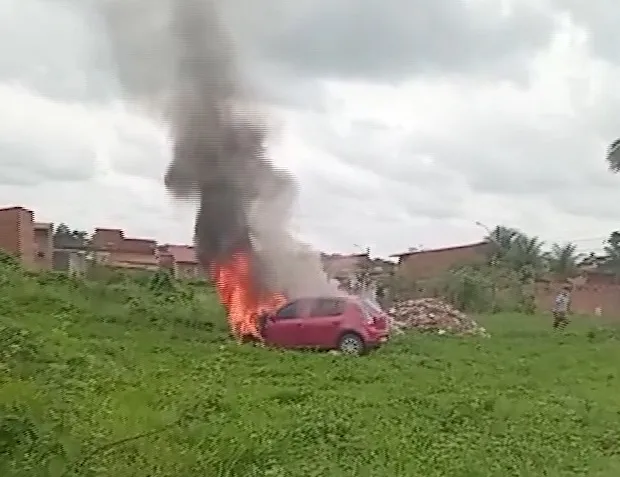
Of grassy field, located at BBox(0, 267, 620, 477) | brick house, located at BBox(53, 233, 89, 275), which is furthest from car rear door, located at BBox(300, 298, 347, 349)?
brick house, located at BBox(53, 233, 89, 275)

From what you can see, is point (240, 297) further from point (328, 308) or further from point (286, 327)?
point (328, 308)

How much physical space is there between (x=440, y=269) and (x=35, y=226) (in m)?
26.9

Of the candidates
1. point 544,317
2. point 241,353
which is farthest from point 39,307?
point 544,317

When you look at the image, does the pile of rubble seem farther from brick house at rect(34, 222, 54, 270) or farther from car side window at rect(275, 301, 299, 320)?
brick house at rect(34, 222, 54, 270)

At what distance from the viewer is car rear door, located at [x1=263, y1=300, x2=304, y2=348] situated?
23.0 metres

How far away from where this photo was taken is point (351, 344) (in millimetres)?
22641

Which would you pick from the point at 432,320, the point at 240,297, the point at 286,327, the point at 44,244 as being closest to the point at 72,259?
the point at 44,244

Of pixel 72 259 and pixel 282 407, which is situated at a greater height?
pixel 72 259

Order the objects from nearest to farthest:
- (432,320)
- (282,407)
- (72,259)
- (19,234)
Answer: (282,407), (432,320), (19,234), (72,259)

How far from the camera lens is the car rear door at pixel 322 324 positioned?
22766 millimetres

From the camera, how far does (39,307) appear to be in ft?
81.1

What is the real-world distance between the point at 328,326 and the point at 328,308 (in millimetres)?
425

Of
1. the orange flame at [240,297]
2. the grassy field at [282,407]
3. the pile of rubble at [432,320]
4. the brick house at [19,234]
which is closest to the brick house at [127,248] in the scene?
the brick house at [19,234]

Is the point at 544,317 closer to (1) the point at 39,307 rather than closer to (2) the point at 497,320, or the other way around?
(2) the point at 497,320
